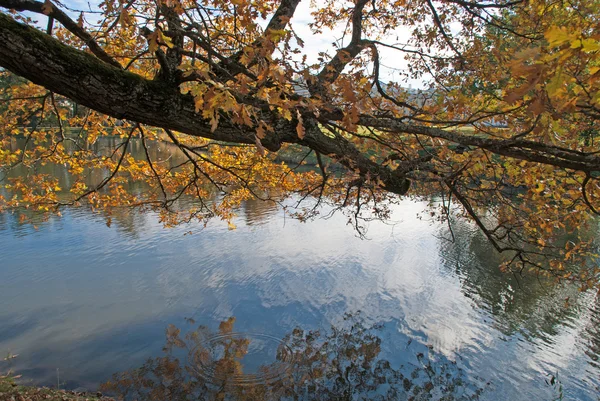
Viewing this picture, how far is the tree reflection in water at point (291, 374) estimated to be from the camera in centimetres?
570

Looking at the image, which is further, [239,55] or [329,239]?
[329,239]

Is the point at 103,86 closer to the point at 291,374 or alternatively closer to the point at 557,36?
the point at 557,36

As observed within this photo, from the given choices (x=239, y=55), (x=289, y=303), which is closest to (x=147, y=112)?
(x=239, y=55)

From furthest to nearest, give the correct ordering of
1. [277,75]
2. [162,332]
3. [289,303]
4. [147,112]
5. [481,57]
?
[289,303] → [162,332] → [481,57] → [147,112] → [277,75]

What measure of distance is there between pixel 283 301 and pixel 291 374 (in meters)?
2.45

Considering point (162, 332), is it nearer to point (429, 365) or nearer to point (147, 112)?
point (429, 365)

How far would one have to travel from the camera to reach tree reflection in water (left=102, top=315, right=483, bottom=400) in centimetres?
570

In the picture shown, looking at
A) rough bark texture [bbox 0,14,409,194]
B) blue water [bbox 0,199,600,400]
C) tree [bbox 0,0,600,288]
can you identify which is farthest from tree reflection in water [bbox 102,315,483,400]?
rough bark texture [bbox 0,14,409,194]

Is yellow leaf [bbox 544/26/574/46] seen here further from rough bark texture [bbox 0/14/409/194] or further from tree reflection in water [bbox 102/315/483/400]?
tree reflection in water [bbox 102/315/483/400]

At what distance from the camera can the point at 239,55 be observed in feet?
11.0

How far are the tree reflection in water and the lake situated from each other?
16cm

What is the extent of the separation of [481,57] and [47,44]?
4718 millimetres

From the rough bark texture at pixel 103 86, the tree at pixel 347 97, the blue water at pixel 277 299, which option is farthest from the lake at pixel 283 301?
the rough bark texture at pixel 103 86

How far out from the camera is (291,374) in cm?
607
